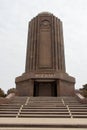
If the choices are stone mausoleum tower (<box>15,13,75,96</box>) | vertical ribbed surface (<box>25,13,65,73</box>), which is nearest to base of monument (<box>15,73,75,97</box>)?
stone mausoleum tower (<box>15,13,75,96</box>)

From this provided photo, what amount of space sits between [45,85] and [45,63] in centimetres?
270

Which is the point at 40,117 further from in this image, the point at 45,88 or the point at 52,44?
the point at 52,44

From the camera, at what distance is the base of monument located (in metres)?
21.6

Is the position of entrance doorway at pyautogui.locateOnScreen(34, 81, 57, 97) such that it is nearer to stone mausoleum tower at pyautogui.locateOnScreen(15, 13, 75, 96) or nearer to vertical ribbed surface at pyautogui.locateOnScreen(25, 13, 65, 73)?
stone mausoleum tower at pyautogui.locateOnScreen(15, 13, 75, 96)

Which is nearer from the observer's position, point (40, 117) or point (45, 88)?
point (40, 117)

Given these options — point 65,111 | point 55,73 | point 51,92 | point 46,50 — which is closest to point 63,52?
point 46,50

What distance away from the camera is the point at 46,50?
23891mm

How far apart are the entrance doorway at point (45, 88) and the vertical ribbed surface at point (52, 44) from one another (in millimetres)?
1707

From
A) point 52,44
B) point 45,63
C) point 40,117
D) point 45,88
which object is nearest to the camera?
point 40,117

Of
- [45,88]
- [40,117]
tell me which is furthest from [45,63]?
[40,117]

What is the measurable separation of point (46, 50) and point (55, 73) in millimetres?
3563

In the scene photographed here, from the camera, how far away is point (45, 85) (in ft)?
75.2

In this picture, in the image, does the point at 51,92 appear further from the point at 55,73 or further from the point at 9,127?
the point at 9,127

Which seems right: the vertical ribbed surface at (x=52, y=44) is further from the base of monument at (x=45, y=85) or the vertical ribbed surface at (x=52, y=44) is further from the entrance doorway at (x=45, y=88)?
the entrance doorway at (x=45, y=88)
